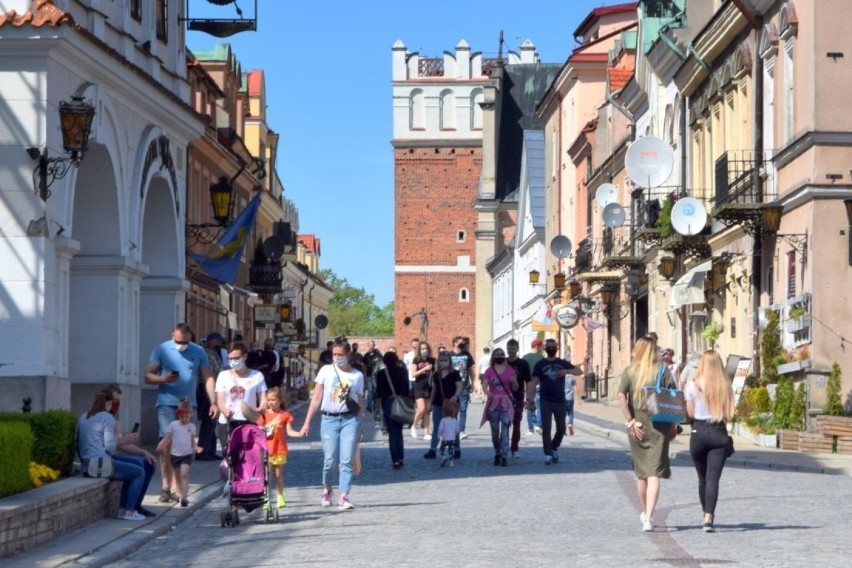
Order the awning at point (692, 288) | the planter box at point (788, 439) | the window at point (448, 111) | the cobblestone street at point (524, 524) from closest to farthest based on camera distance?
1. the cobblestone street at point (524, 524)
2. the planter box at point (788, 439)
3. the awning at point (692, 288)
4. the window at point (448, 111)

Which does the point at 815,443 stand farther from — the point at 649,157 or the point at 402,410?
the point at 649,157

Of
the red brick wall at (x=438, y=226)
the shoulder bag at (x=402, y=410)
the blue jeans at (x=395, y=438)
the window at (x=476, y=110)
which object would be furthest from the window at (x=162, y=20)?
the window at (x=476, y=110)

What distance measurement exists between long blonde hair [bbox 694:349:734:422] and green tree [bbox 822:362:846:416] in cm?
1345

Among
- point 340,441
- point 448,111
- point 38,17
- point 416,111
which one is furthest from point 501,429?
point 448,111

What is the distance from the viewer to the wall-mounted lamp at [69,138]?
20578 mm

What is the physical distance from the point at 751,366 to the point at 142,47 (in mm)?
13543

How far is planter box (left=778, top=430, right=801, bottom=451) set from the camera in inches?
1158

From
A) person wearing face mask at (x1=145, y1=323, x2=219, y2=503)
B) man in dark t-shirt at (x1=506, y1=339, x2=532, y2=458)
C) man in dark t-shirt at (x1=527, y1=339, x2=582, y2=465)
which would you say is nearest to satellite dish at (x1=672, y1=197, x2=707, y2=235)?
man in dark t-shirt at (x1=506, y1=339, x2=532, y2=458)

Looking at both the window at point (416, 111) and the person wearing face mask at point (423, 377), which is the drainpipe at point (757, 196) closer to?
the person wearing face mask at point (423, 377)

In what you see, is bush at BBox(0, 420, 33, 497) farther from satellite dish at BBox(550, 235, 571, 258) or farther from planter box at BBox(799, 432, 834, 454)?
satellite dish at BBox(550, 235, 571, 258)

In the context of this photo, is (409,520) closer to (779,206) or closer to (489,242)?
(779,206)

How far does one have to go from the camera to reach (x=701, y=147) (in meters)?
41.5

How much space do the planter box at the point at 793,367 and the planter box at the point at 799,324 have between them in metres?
0.53

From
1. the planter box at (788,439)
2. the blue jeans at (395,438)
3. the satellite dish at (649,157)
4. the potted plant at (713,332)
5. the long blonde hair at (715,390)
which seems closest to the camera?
the long blonde hair at (715,390)
